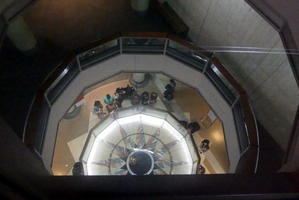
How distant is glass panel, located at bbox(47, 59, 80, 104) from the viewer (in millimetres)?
8531

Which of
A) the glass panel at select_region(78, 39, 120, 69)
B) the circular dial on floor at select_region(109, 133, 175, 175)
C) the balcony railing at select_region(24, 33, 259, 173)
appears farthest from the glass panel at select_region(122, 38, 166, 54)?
the circular dial on floor at select_region(109, 133, 175, 175)

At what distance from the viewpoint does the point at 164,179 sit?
3.34 meters

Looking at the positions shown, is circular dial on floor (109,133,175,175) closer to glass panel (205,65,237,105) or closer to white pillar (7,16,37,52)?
glass panel (205,65,237,105)

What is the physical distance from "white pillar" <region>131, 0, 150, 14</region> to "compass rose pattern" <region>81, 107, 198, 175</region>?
13.8ft

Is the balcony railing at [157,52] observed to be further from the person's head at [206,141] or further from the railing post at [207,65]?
the person's head at [206,141]

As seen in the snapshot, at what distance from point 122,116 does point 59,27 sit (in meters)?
4.47

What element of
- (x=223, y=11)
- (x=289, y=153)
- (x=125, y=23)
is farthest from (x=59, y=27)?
(x=289, y=153)

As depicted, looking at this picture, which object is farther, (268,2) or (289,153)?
(268,2)

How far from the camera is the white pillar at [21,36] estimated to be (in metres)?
9.07

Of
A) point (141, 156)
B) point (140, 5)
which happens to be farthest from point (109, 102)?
point (141, 156)

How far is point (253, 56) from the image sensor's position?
9.09 m

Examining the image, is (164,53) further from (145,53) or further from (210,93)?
(210,93)

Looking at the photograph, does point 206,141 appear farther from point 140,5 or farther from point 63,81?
point 63,81

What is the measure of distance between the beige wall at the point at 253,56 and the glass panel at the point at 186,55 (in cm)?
122
